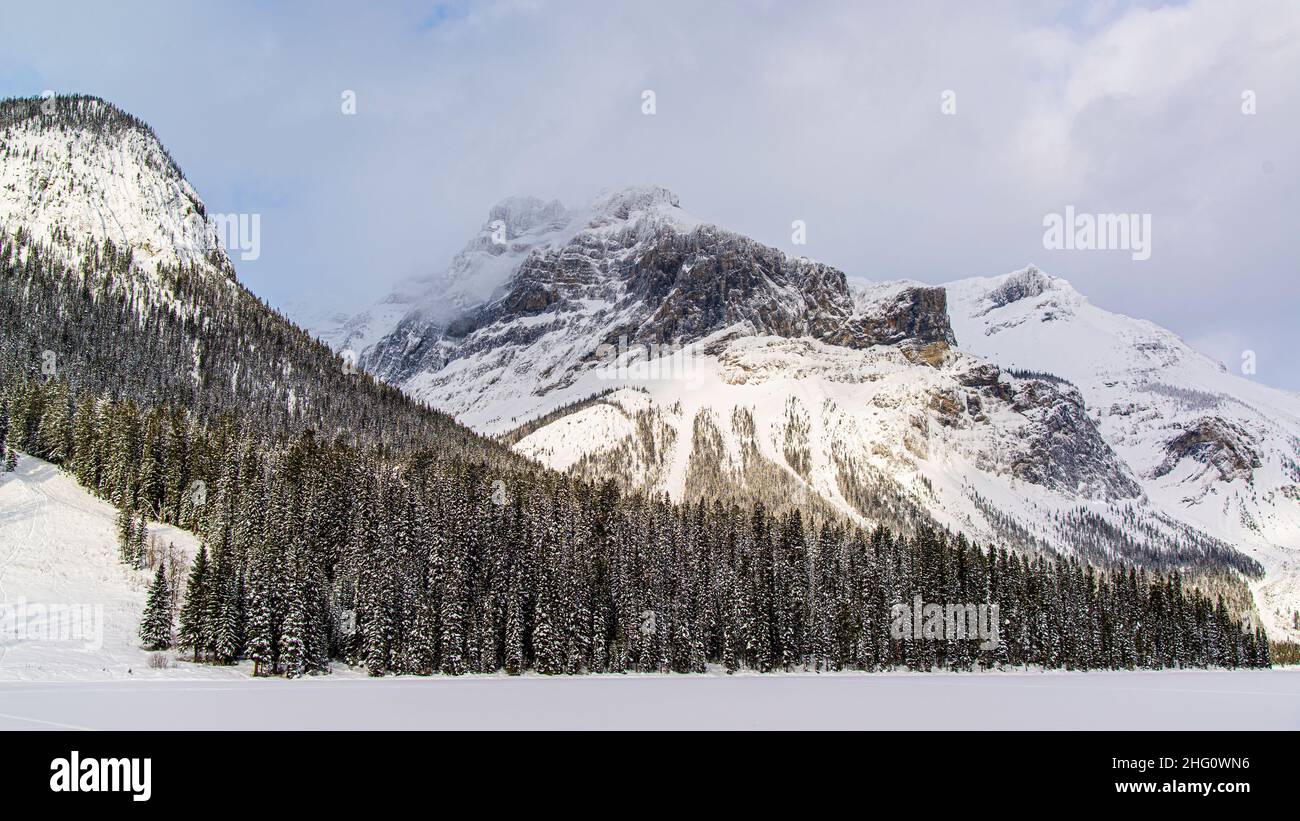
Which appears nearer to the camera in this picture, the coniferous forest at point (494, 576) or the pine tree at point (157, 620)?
the pine tree at point (157, 620)

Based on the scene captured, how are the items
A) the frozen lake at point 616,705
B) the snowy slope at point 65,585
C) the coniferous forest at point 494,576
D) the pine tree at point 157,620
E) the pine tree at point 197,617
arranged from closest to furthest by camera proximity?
the frozen lake at point 616,705 → the snowy slope at point 65,585 → the pine tree at point 197,617 → the pine tree at point 157,620 → the coniferous forest at point 494,576

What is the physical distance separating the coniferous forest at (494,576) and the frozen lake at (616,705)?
11.1 m

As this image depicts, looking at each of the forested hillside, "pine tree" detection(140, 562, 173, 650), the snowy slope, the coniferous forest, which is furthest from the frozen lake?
"pine tree" detection(140, 562, 173, 650)

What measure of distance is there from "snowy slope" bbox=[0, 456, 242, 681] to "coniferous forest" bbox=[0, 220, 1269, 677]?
2.97m

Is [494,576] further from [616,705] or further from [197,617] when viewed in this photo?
[616,705]

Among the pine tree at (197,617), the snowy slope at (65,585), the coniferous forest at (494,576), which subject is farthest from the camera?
the coniferous forest at (494,576)

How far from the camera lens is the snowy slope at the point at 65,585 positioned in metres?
69.2

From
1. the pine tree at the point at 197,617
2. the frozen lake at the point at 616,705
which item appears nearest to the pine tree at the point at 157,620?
the pine tree at the point at 197,617

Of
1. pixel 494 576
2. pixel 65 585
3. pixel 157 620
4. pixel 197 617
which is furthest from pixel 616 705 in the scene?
pixel 65 585

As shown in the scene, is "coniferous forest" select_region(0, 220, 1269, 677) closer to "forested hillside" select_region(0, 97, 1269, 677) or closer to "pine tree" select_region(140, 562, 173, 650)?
"pine tree" select_region(140, 562, 173, 650)

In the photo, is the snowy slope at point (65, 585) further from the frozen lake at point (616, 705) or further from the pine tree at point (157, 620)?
the frozen lake at point (616, 705)

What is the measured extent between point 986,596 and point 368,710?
9841cm

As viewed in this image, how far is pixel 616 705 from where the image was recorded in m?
51.9
